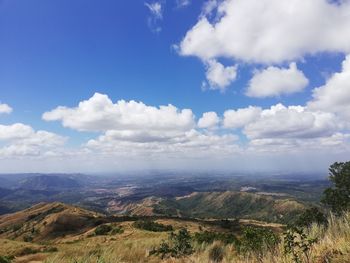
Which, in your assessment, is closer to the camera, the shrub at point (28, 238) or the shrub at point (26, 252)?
the shrub at point (26, 252)

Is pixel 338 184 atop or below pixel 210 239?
atop

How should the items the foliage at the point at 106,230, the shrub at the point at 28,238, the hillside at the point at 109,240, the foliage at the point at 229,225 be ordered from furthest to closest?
the foliage at the point at 229,225 < the shrub at the point at 28,238 < the foliage at the point at 106,230 < the hillside at the point at 109,240

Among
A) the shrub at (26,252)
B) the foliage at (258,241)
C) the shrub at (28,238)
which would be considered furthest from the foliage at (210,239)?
the shrub at (28,238)

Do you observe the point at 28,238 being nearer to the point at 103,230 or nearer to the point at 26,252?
the point at 103,230

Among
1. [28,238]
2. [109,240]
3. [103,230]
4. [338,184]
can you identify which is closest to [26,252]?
[109,240]

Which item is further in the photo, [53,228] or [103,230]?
[53,228]

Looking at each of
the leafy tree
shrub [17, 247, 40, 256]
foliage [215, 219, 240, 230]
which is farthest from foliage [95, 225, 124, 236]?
the leafy tree

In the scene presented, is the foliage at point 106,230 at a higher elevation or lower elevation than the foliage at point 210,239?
lower

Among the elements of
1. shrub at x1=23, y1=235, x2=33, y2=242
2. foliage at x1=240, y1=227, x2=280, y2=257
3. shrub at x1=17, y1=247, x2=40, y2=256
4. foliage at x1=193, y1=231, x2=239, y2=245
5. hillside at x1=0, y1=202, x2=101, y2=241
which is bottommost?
shrub at x1=23, y1=235, x2=33, y2=242

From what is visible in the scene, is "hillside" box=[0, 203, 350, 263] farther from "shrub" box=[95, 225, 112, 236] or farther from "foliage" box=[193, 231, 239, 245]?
"foliage" box=[193, 231, 239, 245]

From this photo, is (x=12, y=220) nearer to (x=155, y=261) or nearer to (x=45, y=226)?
(x=45, y=226)

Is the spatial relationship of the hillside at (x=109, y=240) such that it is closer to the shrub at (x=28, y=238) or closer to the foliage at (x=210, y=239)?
the shrub at (x=28, y=238)

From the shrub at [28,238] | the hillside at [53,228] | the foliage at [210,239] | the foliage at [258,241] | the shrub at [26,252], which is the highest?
the foliage at [258,241]

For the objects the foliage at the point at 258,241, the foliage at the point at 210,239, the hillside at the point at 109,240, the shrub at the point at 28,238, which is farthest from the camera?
the shrub at the point at 28,238
